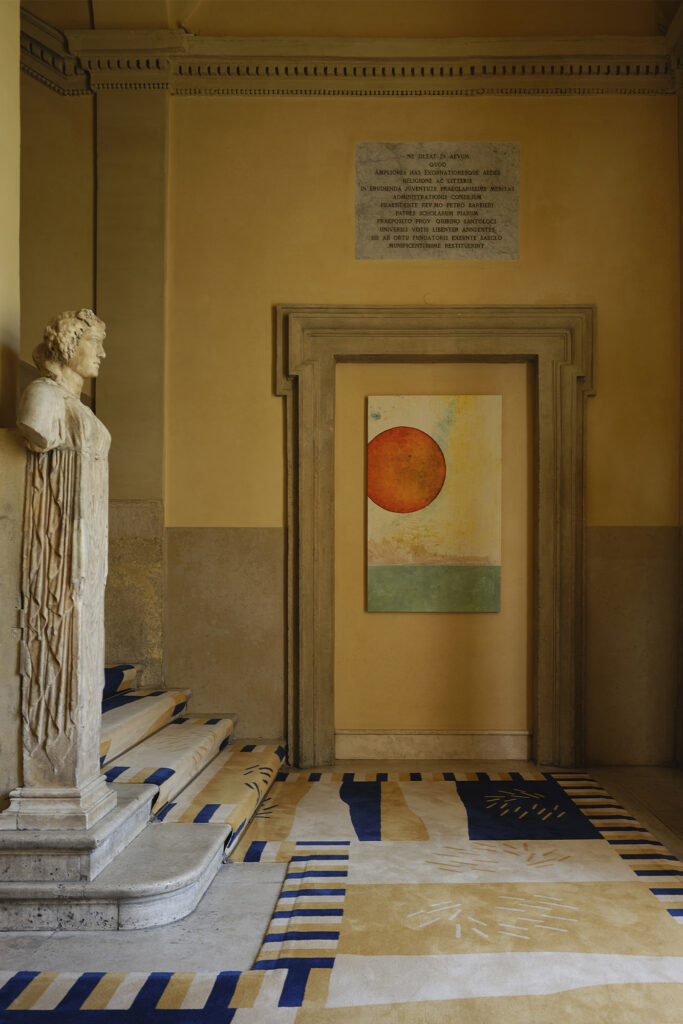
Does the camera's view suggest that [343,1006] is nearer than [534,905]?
Yes

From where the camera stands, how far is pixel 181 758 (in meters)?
3.84

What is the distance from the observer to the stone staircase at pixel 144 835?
2680mm

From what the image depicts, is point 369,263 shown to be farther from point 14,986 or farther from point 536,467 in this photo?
point 14,986

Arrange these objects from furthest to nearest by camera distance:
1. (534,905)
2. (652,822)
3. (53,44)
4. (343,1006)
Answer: (53,44) < (652,822) < (534,905) < (343,1006)

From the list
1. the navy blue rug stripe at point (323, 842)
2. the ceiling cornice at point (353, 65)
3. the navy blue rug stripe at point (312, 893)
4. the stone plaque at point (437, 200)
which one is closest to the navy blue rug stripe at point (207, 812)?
the navy blue rug stripe at point (323, 842)

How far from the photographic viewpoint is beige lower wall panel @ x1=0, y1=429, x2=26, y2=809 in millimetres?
2842

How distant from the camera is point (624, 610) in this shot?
5043 millimetres

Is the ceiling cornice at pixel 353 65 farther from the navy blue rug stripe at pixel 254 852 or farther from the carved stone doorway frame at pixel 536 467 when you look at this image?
the navy blue rug stripe at pixel 254 852

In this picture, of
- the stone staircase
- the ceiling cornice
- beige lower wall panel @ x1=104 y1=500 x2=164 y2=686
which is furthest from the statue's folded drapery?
the ceiling cornice

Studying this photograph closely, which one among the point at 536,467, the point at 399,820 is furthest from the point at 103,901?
the point at 536,467

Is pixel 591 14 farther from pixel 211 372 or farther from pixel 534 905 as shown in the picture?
pixel 534 905

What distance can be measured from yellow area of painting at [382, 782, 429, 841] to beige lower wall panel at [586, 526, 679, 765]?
1470 millimetres

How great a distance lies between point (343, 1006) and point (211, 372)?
12.2 ft

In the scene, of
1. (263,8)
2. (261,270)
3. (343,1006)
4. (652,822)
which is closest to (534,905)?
(343,1006)
